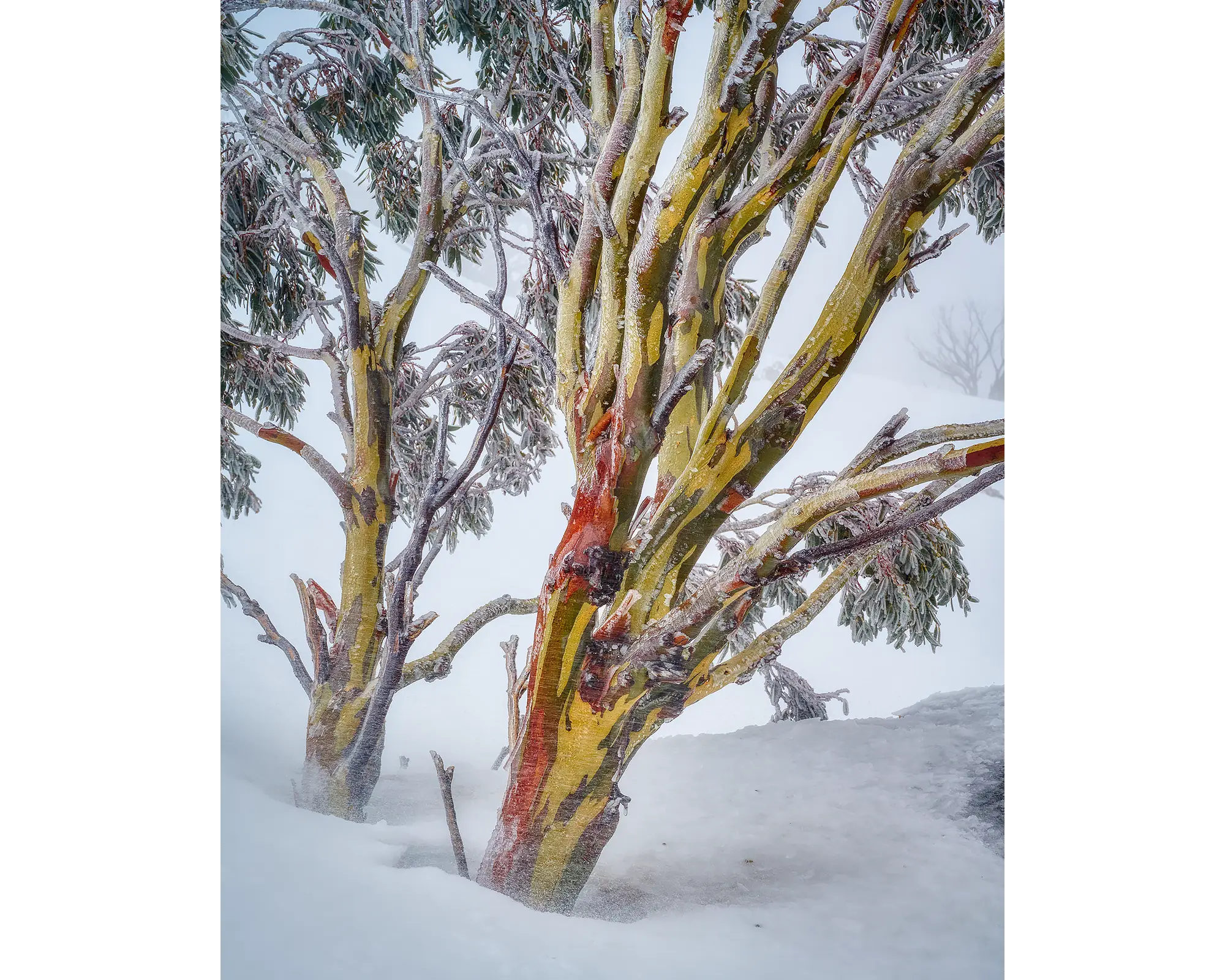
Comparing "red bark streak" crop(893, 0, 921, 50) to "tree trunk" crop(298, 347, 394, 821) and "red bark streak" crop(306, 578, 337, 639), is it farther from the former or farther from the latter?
"red bark streak" crop(306, 578, 337, 639)

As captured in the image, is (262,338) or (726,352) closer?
(726,352)

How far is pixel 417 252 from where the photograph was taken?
5.95 ft

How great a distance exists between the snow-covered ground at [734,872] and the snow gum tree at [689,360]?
8 centimetres

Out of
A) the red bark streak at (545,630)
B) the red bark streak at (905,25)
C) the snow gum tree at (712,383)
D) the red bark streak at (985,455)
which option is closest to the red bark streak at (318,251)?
the snow gum tree at (712,383)

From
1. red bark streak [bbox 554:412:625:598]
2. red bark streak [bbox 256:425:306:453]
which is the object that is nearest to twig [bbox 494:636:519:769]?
red bark streak [bbox 554:412:625:598]

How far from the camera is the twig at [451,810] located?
1636 mm

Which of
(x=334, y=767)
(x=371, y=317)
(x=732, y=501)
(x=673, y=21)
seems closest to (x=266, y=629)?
(x=334, y=767)

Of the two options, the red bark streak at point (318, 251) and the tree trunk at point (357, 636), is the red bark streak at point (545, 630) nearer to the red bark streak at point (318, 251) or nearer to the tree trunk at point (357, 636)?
the tree trunk at point (357, 636)

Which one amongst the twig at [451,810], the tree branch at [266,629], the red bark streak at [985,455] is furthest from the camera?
the tree branch at [266,629]

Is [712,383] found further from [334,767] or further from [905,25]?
[334,767]

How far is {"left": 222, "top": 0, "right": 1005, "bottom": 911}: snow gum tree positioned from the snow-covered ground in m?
0.08
